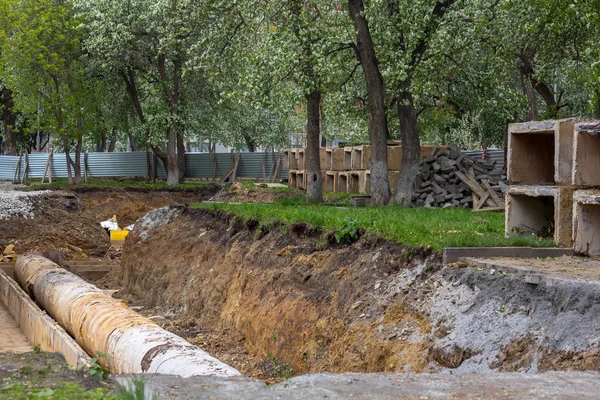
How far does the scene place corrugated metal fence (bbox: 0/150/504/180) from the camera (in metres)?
44.1

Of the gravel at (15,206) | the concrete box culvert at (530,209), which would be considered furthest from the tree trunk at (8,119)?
the concrete box culvert at (530,209)

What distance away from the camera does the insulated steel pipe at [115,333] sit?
28.4ft

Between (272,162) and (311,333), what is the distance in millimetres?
33933

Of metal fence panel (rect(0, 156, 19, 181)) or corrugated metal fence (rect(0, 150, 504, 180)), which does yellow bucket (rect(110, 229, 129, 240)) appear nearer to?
corrugated metal fence (rect(0, 150, 504, 180))

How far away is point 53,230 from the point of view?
89.6 ft

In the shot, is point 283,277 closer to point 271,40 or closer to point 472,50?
point 271,40

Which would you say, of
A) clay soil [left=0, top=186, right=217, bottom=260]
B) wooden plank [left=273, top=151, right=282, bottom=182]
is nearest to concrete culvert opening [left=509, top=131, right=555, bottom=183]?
clay soil [left=0, top=186, right=217, bottom=260]

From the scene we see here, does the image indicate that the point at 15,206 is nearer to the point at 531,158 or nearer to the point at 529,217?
the point at 531,158

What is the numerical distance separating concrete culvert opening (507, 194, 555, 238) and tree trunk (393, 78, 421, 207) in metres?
8.91

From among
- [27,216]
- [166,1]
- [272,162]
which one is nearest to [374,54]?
[166,1]

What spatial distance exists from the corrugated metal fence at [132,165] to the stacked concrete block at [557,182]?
3266 cm

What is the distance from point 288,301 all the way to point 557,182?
13.6ft

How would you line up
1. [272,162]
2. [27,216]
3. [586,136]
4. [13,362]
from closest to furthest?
1. [13,362]
2. [586,136]
3. [27,216]
4. [272,162]

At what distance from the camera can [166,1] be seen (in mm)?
24281
